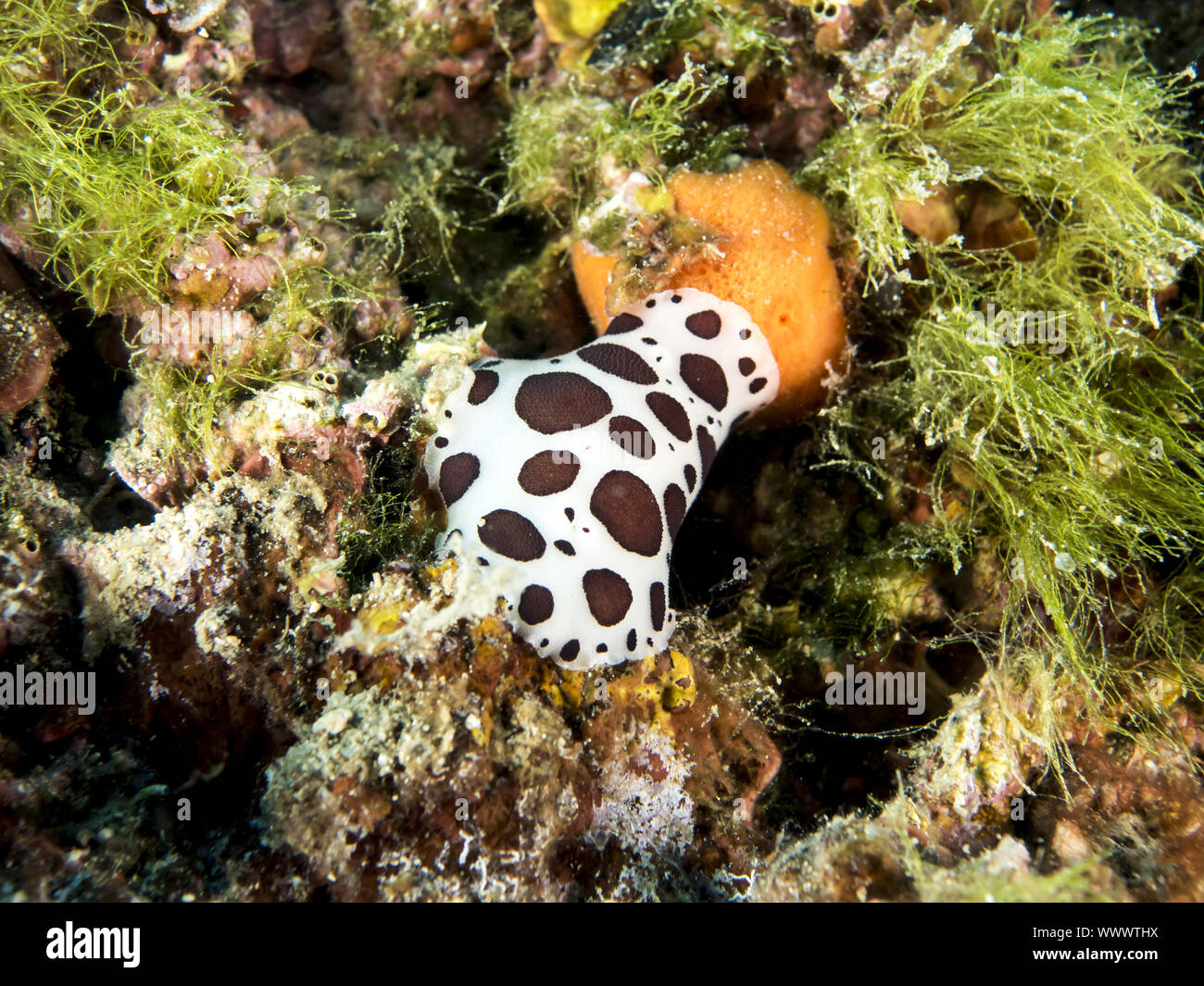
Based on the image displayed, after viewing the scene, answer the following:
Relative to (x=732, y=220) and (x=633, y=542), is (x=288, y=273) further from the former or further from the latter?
(x=732, y=220)

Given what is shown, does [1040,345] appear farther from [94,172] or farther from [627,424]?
[94,172]

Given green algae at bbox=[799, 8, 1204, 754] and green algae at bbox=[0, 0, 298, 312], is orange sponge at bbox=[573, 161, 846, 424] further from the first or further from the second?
green algae at bbox=[0, 0, 298, 312]

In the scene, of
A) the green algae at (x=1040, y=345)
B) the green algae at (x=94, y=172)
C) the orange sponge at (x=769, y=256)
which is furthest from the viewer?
the orange sponge at (x=769, y=256)

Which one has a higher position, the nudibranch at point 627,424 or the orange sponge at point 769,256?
the orange sponge at point 769,256

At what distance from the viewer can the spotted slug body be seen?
2.83 m

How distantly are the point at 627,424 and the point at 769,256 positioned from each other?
1.20 metres

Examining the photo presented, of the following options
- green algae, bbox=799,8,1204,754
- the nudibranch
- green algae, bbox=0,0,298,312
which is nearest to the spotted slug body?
the nudibranch

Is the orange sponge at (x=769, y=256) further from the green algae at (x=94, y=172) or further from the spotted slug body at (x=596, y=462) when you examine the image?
the green algae at (x=94, y=172)

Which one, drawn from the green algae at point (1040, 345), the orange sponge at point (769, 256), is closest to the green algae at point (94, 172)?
the orange sponge at point (769, 256)

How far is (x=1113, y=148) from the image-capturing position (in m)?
3.59

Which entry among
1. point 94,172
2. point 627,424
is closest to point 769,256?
point 627,424

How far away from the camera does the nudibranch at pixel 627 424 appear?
285cm

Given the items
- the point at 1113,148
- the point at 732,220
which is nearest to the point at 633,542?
the point at 732,220
